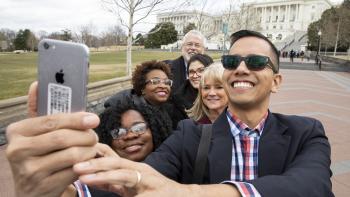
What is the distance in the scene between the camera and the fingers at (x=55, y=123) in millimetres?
783

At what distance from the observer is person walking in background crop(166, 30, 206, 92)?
16.1 ft

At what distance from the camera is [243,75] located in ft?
5.78

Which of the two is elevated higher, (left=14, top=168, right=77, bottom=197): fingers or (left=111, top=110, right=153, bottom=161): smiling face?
(left=14, top=168, right=77, bottom=197): fingers

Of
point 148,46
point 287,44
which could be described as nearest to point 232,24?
point 148,46

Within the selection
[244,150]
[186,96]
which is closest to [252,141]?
[244,150]

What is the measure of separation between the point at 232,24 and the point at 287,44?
39.1 m

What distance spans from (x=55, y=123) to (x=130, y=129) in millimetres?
1564

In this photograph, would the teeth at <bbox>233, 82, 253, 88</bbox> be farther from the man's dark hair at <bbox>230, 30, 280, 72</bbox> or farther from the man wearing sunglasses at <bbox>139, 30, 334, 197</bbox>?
the man's dark hair at <bbox>230, 30, 280, 72</bbox>

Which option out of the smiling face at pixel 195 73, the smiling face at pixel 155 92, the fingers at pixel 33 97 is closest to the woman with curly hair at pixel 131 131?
the smiling face at pixel 155 92

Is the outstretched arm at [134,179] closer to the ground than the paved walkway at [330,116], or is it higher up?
higher up

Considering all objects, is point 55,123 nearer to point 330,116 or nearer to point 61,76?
point 61,76

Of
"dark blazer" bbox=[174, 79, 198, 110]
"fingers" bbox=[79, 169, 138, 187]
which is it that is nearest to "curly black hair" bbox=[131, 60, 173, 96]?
"dark blazer" bbox=[174, 79, 198, 110]

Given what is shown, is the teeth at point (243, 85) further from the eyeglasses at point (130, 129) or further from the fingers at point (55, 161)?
the fingers at point (55, 161)

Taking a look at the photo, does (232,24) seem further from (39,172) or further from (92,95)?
(39,172)
